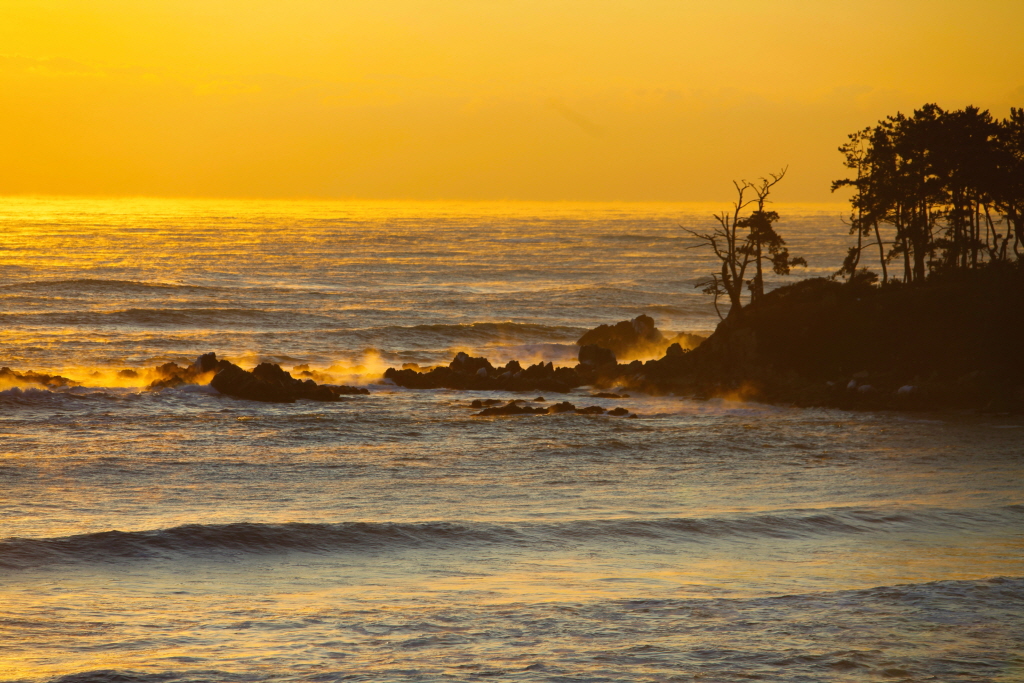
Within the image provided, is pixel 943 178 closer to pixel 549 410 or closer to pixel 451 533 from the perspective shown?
pixel 549 410

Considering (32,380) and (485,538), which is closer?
(485,538)

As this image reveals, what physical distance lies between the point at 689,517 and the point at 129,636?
1053cm

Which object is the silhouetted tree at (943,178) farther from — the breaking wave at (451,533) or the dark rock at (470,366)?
the breaking wave at (451,533)

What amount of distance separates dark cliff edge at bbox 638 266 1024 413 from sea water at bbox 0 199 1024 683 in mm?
1674

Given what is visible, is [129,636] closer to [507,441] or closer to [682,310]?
[507,441]

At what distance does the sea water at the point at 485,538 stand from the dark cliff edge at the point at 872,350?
167 centimetres

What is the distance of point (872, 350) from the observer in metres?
35.9

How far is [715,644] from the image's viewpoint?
33.1ft

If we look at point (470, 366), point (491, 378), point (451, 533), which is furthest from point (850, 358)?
point (451, 533)

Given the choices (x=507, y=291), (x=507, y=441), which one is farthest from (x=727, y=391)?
(x=507, y=291)

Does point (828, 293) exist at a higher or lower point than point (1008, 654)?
higher

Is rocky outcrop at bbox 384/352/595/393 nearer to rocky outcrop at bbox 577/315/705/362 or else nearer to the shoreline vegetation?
the shoreline vegetation

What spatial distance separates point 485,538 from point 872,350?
24589 millimetres

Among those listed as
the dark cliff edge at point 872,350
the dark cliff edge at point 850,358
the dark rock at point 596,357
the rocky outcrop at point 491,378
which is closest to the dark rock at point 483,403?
the rocky outcrop at point 491,378
